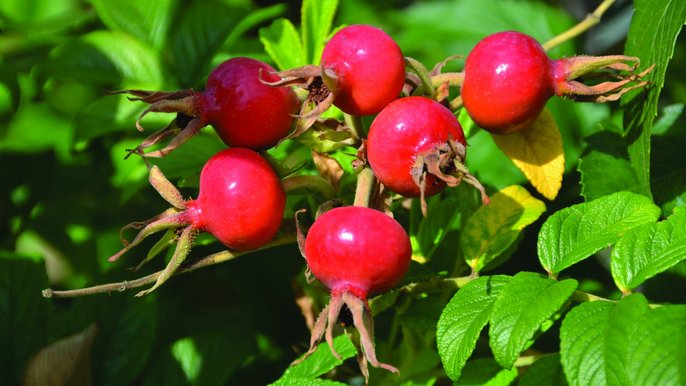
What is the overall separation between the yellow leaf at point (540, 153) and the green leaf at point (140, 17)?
1.02m

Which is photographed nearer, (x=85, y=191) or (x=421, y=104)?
(x=421, y=104)

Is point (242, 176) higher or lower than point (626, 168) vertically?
higher

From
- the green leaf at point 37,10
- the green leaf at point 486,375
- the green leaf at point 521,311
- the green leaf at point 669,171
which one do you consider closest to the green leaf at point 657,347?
the green leaf at point 521,311

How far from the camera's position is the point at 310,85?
141cm

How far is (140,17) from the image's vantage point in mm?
2195

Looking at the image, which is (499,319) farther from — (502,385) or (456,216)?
(456,216)

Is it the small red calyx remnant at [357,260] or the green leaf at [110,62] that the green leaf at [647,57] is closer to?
the small red calyx remnant at [357,260]

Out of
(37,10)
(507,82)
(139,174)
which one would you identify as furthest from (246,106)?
(37,10)

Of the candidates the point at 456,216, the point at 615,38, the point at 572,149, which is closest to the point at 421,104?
the point at 456,216

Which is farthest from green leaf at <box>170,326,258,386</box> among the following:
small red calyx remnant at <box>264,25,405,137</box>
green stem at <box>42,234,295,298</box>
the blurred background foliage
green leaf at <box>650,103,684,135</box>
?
green leaf at <box>650,103,684,135</box>

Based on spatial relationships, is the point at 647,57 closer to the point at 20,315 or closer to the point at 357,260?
the point at 357,260

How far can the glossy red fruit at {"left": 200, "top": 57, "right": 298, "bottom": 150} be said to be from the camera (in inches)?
56.3

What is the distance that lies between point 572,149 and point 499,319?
3.38ft

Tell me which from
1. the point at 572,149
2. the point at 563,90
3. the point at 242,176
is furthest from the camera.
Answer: the point at 572,149
